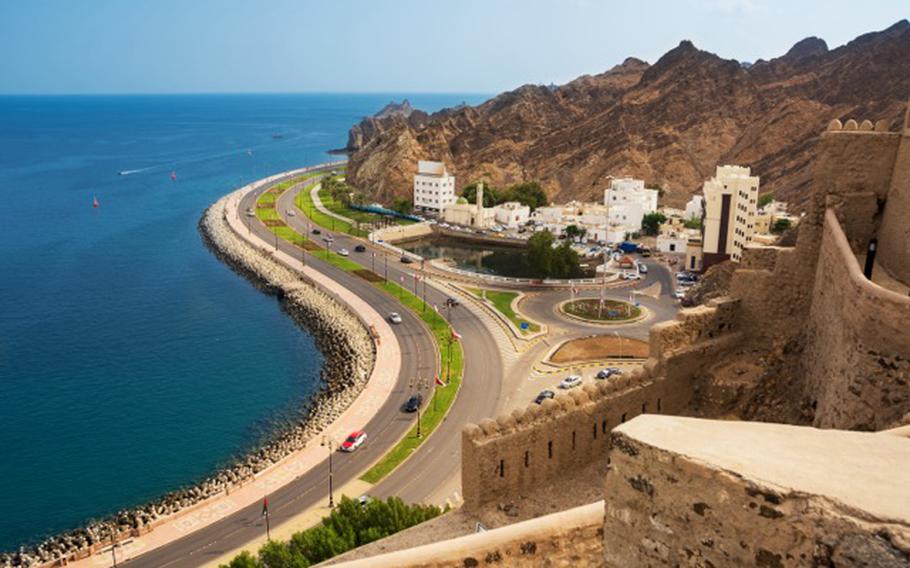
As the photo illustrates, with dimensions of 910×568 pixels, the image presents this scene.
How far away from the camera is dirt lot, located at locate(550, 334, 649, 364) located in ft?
206

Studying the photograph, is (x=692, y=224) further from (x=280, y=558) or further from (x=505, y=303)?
(x=280, y=558)

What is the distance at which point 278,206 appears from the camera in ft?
480

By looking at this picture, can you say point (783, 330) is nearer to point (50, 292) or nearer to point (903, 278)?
point (903, 278)

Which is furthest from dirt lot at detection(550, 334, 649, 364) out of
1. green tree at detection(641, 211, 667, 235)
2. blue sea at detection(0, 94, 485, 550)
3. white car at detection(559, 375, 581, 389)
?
green tree at detection(641, 211, 667, 235)

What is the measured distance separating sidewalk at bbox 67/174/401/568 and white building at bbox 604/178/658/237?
169ft

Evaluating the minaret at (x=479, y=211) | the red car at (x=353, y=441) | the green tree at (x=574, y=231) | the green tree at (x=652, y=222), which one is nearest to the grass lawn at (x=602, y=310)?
the red car at (x=353, y=441)

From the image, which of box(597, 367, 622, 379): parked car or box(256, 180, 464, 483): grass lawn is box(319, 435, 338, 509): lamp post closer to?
box(256, 180, 464, 483): grass lawn

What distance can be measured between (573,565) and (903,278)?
12288mm

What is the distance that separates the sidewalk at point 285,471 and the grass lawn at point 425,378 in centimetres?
401

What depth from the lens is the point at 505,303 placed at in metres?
79.0

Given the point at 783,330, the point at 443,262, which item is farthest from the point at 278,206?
the point at 783,330

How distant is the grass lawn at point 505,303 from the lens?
7044cm

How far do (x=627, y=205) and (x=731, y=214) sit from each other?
36336 millimetres

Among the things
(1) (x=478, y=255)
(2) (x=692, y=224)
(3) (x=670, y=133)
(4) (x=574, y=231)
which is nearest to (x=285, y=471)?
(1) (x=478, y=255)
